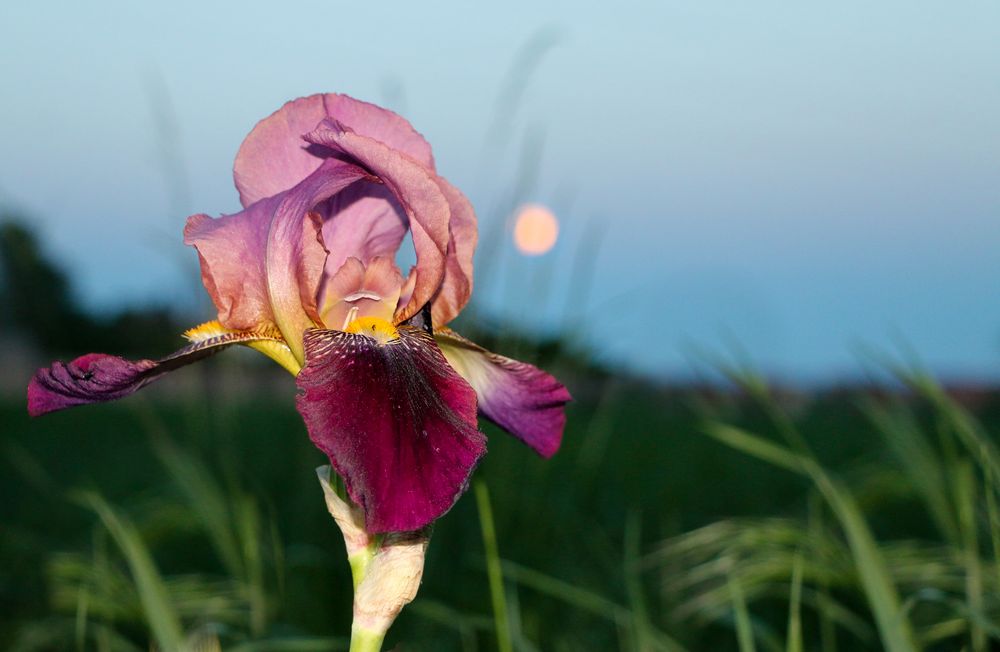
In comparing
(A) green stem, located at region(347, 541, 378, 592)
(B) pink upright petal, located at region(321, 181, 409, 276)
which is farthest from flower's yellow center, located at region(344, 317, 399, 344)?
(A) green stem, located at region(347, 541, 378, 592)

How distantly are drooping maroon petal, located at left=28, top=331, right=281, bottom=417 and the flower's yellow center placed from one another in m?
0.09

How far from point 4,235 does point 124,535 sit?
2805 mm

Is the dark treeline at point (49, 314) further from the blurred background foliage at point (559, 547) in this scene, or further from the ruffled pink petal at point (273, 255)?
the ruffled pink petal at point (273, 255)

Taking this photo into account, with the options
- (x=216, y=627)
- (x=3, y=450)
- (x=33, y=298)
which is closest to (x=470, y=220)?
(x=216, y=627)

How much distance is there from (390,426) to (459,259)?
11.6 inches

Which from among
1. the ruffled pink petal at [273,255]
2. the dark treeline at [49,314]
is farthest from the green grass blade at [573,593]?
the dark treeline at [49,314]

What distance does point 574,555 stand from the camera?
3.47m

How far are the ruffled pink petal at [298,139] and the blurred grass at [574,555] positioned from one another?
0.63 meters

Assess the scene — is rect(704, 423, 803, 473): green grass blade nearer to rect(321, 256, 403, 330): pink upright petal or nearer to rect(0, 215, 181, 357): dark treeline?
rect(321, 256, 403, 330): pink upright petal

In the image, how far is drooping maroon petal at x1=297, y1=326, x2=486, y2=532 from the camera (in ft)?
2.71

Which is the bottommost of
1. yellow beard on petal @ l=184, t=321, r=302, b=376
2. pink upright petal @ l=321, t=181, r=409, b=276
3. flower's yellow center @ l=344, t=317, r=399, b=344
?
yellow beard on petal @ l=184, t=321, r=302, b=376

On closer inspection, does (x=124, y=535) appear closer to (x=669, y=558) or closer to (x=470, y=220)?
(x=470, y=220)

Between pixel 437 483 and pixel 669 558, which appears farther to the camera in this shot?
pixel 669 558

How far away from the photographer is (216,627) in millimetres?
1586
